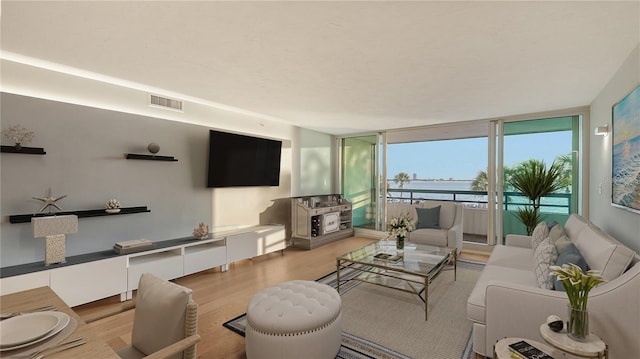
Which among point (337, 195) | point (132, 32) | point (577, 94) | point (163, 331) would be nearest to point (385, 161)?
point (337, 195)

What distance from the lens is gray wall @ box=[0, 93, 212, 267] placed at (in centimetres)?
271

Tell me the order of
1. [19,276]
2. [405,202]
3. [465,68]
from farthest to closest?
Answer: 1. [405,202]
2. [465,68]
3. [19,276]

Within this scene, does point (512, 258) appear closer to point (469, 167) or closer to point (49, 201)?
point (469, 167)

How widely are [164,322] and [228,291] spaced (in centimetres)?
215

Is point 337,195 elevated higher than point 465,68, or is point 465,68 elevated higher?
point 465,68

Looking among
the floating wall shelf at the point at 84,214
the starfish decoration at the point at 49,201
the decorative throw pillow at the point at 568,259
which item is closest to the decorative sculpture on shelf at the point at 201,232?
the floating wall shelf at the point at 84,214

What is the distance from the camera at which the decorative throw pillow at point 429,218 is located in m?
4.94

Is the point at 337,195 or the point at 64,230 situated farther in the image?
the point at 337,195

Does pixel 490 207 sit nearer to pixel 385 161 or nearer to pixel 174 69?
pixel 385 161

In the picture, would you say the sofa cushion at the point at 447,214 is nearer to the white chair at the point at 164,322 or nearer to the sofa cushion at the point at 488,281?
the sofa cushion at the point at 488,281

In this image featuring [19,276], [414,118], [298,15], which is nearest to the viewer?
[298,15]

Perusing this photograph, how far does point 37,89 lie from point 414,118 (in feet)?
16.6

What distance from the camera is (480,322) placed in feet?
6.70

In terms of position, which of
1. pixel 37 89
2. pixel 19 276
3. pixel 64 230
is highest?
pixel 37 89
